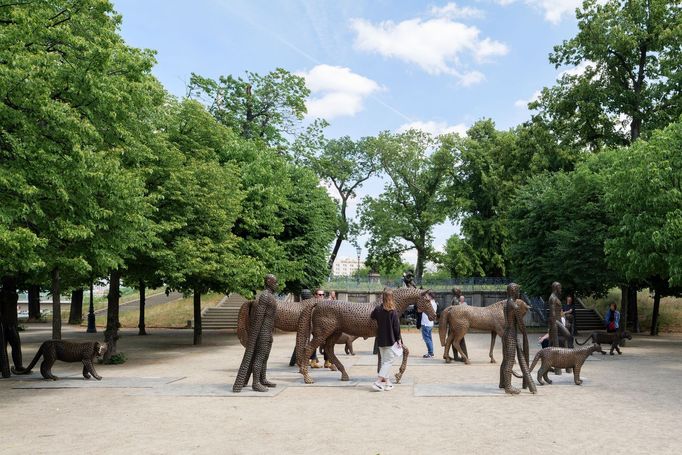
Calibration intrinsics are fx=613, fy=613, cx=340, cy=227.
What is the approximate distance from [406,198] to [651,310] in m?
26.3

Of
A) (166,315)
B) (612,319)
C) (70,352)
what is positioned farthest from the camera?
(166,315)

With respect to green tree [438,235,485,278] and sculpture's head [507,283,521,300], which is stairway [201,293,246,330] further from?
sculpture's head [507,283,521,300]

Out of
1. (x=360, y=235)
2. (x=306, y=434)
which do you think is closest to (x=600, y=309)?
(x=360, y=235)

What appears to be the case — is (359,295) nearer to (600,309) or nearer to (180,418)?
(600,309)

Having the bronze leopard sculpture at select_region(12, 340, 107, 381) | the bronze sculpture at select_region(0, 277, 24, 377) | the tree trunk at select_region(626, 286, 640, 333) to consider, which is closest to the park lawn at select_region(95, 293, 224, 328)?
the bronze sculpture at select_region(0, 277, 24, 377)

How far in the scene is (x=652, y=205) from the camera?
22500 millimetres

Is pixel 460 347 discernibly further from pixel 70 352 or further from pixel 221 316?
pixel 221 316

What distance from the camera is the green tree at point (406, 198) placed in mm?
59531

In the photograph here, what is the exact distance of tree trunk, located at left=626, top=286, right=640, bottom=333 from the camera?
35.8 m

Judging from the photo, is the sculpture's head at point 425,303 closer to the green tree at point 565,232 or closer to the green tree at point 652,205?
the green tree at point 652,205

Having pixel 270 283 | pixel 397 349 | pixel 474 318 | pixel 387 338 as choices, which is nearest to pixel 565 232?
pixel 474 318

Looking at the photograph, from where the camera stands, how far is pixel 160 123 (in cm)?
2302

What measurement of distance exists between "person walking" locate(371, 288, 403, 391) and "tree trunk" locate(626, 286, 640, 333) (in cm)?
2579

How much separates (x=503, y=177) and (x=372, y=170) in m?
13.6
